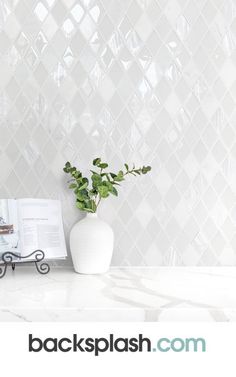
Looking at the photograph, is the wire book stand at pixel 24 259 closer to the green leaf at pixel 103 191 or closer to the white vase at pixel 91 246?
the white vase at pixel 91 246

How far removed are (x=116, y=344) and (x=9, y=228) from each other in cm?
56

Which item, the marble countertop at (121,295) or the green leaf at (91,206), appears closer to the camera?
the marble countertop at (121,295)

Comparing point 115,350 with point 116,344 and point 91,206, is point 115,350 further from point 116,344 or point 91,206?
point 91,206

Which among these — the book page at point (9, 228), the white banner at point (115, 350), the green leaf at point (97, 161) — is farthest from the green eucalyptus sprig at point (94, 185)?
the white banner at point (115, 350)

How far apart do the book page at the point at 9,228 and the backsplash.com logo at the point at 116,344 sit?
16.9 inches

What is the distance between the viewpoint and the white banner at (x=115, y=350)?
42.4 inches

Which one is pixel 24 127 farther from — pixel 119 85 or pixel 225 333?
pixel 225 333

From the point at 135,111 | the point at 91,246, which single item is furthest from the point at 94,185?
the point at 135,111

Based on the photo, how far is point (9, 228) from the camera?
1480mm

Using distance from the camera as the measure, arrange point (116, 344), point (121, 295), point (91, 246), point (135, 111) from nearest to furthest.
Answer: point (116, 344), point (121, 295), point (91, 246), point (135, 111)

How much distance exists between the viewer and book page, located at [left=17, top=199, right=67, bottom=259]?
1497 mm

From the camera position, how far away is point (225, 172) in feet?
5.33

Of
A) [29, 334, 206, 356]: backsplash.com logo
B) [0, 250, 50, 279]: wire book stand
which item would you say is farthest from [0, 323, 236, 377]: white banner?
[0, 250, 50, 279]: wire book stand

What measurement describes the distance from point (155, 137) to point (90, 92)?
26 centimetres
